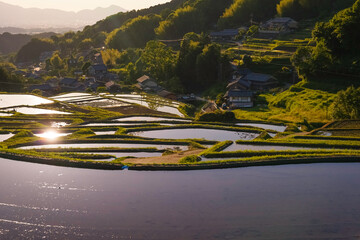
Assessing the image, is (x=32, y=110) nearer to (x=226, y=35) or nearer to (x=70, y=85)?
(x=70, y=85)

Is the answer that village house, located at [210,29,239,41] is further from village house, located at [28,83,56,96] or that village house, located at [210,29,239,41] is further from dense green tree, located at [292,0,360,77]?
village house, located at [28,83,56,96]

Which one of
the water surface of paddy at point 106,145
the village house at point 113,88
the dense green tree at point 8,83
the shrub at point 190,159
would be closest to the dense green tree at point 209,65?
the village house at point 113,88

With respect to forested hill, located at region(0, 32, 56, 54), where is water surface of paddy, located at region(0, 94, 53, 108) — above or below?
below

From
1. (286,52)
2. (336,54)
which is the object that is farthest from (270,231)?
(286,52)

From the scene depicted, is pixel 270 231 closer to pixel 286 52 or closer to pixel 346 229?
pixel 346 229

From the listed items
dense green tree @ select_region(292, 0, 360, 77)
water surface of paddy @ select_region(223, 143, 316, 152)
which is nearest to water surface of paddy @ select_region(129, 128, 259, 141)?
water surface of paddy @ select_region(223, 143, 316, 152)

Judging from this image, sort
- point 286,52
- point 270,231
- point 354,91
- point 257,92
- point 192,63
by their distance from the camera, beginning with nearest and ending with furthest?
1. point 270,231
2. point 354,91
3. point 257,92
4. point 286,52
5. point 192,63

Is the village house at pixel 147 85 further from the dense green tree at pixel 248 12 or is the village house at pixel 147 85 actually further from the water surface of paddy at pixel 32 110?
the dense green tree at pixel 248 12
